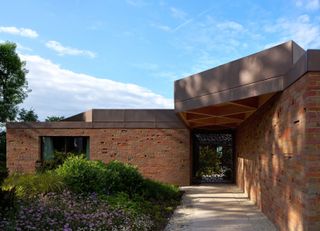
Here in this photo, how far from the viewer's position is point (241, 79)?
27.7ft

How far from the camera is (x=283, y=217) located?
23.2 ft

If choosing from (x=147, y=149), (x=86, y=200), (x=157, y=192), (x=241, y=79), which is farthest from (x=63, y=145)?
(x=241, y=79)

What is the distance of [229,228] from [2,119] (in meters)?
24.4

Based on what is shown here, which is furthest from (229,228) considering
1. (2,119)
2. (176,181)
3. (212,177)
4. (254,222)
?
(2,119)

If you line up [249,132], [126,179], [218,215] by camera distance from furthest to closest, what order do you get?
[249,132] → [126,179] → [218,215]

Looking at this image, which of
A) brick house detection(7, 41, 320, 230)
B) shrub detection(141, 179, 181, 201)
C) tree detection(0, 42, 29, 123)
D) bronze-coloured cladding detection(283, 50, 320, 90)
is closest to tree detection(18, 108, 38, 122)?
tree detection(0, 42, 29, 123)

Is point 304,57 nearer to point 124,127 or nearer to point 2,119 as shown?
point 124,127

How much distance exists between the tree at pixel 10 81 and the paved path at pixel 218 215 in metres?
20.0

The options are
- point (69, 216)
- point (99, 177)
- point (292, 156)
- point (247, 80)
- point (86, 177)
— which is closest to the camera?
point (292, 156)

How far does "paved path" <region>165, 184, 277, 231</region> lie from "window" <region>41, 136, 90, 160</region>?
19.8 feet

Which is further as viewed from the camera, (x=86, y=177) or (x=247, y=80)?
(x=86, y=177)

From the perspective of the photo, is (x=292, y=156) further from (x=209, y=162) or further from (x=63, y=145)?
(x=209, y=162)

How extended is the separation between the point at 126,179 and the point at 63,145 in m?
6.77

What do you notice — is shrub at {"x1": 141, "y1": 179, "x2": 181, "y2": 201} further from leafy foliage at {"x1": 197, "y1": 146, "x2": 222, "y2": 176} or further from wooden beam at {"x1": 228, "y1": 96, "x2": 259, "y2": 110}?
leafy foliage at {"x1": 197, "y1": 146, "x2": 222, "y2": 176}
